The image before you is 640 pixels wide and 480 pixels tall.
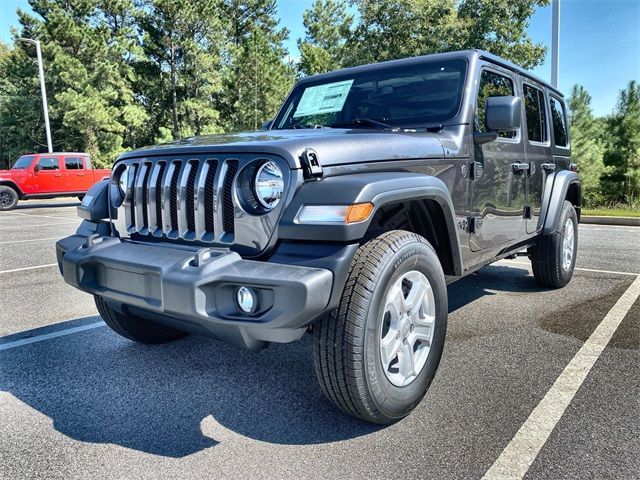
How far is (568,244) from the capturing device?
5.20m

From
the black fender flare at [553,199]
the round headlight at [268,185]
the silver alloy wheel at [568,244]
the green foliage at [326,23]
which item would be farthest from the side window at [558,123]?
the green foliage at [326,23]

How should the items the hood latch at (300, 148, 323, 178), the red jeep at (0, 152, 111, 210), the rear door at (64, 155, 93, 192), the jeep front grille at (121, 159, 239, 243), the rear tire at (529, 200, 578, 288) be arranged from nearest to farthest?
1. the hood latch at (300, 148, 323, 178)
2. the jeep front grille at (121, 159, 239, 243)
3. the rear tire at (529, 200, 578, 288)
4. the red jeep at (0, 152, 111, 210)
5. the rear door at (64, 155, 93, 192)

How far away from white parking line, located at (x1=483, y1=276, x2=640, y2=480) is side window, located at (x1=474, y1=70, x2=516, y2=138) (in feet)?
5.20

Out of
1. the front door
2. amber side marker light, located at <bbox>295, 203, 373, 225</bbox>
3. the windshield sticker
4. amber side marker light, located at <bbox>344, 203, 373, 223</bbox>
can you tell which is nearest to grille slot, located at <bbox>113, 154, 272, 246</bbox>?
amber side marker light, located at <bbox>295, 203, 373, 225</bbox>

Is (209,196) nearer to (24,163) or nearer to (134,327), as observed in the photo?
(134,327)

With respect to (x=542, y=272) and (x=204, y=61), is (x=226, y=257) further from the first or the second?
(x=204, y=61)

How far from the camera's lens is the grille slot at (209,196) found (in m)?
2.43

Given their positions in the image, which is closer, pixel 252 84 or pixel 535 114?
pixel 535 114

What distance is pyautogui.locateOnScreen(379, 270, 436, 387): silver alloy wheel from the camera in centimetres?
244

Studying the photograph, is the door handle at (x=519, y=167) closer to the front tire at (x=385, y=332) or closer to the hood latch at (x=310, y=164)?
the front tire at (x=385, y=332)

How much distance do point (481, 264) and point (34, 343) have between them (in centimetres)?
318

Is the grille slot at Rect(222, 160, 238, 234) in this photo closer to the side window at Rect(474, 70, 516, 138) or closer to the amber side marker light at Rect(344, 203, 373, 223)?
the amber side marker light at Rect(344, 203, 373, 223)

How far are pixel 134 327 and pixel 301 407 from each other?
135 centimetres

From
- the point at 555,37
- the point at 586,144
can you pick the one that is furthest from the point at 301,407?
the point at 586,144
